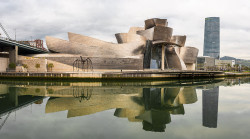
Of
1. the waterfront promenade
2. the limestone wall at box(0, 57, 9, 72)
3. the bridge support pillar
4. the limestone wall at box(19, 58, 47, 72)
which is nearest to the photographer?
the waterfront promenade

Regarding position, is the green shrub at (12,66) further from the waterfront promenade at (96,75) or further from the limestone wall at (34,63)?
the waterfront promenade at (96,75)

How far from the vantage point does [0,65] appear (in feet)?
120

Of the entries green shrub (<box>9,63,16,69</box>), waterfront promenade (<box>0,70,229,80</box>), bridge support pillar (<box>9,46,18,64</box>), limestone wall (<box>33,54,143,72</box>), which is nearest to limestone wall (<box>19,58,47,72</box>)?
bridge support pillar (<box>9,46,18,64</box>)

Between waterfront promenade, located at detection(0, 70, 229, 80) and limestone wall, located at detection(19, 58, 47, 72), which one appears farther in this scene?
limestone wall, located at detection(19, 58, 47, 72)

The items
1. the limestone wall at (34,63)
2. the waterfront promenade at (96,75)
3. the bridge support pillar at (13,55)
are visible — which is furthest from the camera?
the bridge support pillar at (13,55)

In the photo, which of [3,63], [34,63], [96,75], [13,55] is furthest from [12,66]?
[96,75]

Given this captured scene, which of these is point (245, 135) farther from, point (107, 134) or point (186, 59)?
point (186, 59)

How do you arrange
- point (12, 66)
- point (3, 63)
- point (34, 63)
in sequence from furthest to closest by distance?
point (3, 63) < point (34, 63) < point (12, 66)

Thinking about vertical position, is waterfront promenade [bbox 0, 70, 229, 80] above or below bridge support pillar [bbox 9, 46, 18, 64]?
below

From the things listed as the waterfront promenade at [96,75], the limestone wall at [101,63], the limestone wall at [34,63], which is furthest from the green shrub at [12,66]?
the limestone wall at [101,63]

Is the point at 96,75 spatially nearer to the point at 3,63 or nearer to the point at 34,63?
the point at 34,63

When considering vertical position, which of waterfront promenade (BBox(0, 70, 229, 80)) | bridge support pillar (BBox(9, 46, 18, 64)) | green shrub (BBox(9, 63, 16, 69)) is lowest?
waterfront promenade (BBox(0, 70, 229, 80))

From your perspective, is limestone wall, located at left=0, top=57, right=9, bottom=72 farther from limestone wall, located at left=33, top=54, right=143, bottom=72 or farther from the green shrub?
limestone wall, located at left=33, top=54, right=143, bottom=72

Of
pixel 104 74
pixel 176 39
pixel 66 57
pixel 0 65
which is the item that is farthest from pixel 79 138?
pixel 176 39
